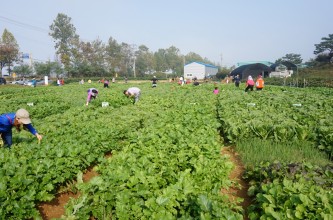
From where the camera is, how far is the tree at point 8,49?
52.0 m

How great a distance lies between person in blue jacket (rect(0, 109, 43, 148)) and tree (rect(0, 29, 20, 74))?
54.9 metres

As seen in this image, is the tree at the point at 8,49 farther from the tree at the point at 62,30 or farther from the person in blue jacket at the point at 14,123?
the person in blue jacket at the point at 14,123

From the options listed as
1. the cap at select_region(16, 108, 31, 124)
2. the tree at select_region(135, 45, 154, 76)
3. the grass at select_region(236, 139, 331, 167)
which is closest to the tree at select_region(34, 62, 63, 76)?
the tree at select_region(135, 45, 154, 76)

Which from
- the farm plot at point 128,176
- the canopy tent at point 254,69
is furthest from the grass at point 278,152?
the canopy tent at point 254,69

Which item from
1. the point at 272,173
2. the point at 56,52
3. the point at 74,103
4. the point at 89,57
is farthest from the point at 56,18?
the point at 272,173

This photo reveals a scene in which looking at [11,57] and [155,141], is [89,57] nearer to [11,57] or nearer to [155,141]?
[11,57]

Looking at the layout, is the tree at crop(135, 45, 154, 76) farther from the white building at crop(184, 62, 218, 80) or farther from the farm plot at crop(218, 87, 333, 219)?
the farm plot at crop(218, 87, 333, 219)

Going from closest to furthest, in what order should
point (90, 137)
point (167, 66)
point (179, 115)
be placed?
point (90, 137) → point (179, 115) → point (167, 66)

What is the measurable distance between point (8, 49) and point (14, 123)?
2187 inches

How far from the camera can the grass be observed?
20.8ft

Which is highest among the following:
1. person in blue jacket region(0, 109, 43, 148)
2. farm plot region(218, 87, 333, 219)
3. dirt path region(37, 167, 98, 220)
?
person in blue jacket region(0, 109, 43, 148)

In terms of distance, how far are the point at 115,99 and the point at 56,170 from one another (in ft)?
33.9

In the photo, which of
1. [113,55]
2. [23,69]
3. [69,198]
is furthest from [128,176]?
[113,55]

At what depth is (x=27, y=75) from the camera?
62312mm
